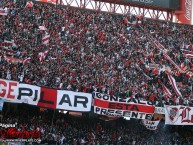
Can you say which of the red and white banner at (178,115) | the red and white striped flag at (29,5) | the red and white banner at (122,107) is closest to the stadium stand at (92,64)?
the red and white striped flag at (29,5)

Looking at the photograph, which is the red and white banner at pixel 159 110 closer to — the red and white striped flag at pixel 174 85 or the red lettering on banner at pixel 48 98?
the red and white striped flag at pixel 174 85

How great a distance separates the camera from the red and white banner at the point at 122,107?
2920 cm

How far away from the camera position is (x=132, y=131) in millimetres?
31703

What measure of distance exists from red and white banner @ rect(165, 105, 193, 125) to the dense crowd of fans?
1792 millimetres

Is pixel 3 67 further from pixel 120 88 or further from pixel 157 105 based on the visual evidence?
pixel 157 105

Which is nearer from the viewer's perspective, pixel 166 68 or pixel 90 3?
pixel 166 68

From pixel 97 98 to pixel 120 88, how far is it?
2.83m

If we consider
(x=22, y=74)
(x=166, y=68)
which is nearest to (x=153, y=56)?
(x=166, y=68)

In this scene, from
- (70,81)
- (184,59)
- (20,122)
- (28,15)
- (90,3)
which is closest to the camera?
(20,122)

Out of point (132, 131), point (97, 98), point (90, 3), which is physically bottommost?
point (132, 131)

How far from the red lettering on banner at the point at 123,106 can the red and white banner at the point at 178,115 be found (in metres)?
1.18

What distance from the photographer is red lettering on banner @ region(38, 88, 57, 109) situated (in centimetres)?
2764

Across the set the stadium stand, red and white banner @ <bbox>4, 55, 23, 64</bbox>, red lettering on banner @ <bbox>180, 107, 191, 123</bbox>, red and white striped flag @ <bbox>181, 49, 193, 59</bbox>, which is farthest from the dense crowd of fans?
red and white striped flag @ <bbox>181, 49, 193, 59</bbox>

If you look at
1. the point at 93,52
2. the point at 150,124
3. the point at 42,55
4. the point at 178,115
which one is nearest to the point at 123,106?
the point at 150,124
